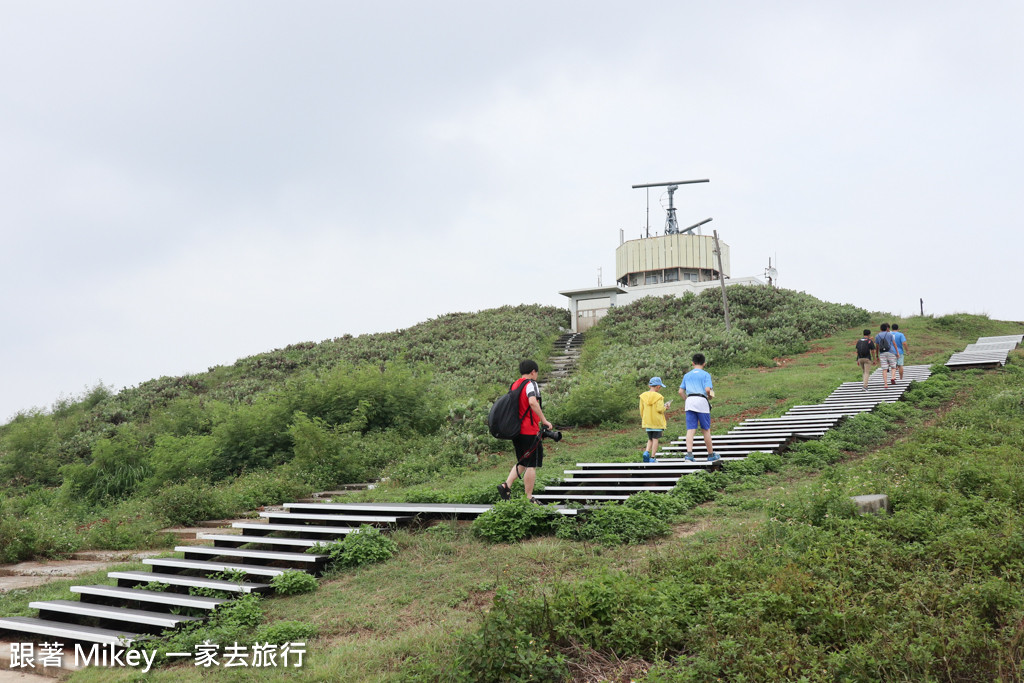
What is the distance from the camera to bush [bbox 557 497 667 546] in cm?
700

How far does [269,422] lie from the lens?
627 inches

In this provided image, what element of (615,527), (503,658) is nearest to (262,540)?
(615,527)

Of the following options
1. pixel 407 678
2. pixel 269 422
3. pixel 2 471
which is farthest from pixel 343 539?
pixel 2 471

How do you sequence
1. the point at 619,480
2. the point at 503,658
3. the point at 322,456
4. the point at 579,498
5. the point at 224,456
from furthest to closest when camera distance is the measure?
the point at 224,456 → the point at 322,456 → the point at 619,480 → the point at 579,498 → the point at 503,658

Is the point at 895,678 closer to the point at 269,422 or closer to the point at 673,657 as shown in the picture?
the point at 673,657

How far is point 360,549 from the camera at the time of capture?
24.5ft

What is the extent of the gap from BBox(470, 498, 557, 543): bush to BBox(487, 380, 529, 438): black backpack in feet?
2.65

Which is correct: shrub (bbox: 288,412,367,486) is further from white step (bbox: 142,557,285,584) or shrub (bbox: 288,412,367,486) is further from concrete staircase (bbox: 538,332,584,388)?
concrete staircase (bbox: 538,332,584,388)

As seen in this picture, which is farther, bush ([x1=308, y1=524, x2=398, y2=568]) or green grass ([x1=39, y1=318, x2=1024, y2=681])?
bush ([x1=308, y1=524, x2=398, y2=568])

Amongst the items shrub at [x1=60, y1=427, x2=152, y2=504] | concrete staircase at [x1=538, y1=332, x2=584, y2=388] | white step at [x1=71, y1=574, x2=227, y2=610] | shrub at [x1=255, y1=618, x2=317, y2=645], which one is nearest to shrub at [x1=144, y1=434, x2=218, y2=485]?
shrub at [x1=60, y1=427, x2=152, y2=504]

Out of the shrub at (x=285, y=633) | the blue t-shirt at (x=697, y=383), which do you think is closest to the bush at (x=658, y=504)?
the blue t-shirt at (x=697, y=383)

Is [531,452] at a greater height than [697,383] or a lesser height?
lesser

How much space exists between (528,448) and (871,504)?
11.8 feet

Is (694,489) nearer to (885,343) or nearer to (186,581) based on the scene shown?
(186,581)
